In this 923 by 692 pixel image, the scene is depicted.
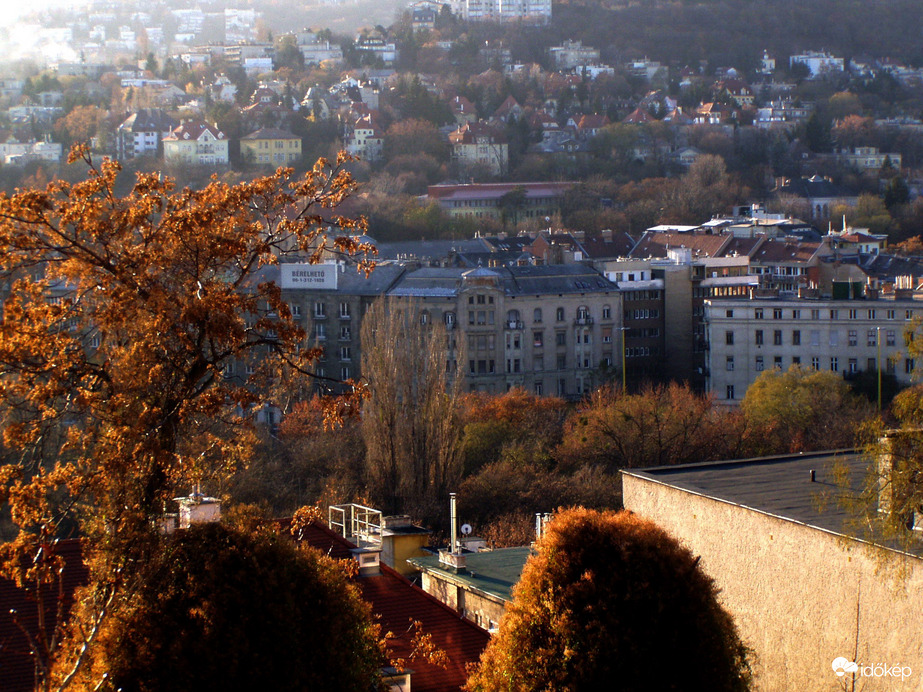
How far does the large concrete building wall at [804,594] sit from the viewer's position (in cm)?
820

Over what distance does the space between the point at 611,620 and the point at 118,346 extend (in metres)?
2.88

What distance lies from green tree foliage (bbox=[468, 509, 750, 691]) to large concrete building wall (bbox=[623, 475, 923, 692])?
1.20m

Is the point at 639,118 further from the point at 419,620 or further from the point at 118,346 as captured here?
the point at 118,346

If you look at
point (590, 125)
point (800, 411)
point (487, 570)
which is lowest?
point (800, 411)

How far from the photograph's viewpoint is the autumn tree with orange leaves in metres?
5.58

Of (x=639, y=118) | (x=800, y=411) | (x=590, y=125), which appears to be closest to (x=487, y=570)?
(x=800, y=411)

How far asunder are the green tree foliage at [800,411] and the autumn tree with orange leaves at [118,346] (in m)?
21.3

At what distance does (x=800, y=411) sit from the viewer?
29.5 metres

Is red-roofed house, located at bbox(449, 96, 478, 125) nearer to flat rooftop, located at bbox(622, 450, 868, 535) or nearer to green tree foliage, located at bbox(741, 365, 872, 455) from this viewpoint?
green tree foliage, located at bbox(741, 365, 872, 455)

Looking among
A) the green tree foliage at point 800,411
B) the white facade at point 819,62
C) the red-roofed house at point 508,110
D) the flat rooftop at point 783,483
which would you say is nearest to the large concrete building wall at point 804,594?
the flat rooftop at point 783,483

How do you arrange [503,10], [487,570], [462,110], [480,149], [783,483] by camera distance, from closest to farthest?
1. [783,483]
2. [487,570]
3. [480,149]
4. [462,110]
5. [503,10]

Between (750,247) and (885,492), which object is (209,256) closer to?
(885,492)

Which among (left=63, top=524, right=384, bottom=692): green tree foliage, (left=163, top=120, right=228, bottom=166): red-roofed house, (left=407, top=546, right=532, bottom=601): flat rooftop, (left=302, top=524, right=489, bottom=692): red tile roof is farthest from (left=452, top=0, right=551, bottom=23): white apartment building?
(left=63, top=524, right=384, bottom=692): green tree foliage

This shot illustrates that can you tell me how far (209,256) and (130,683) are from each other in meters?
1.78
